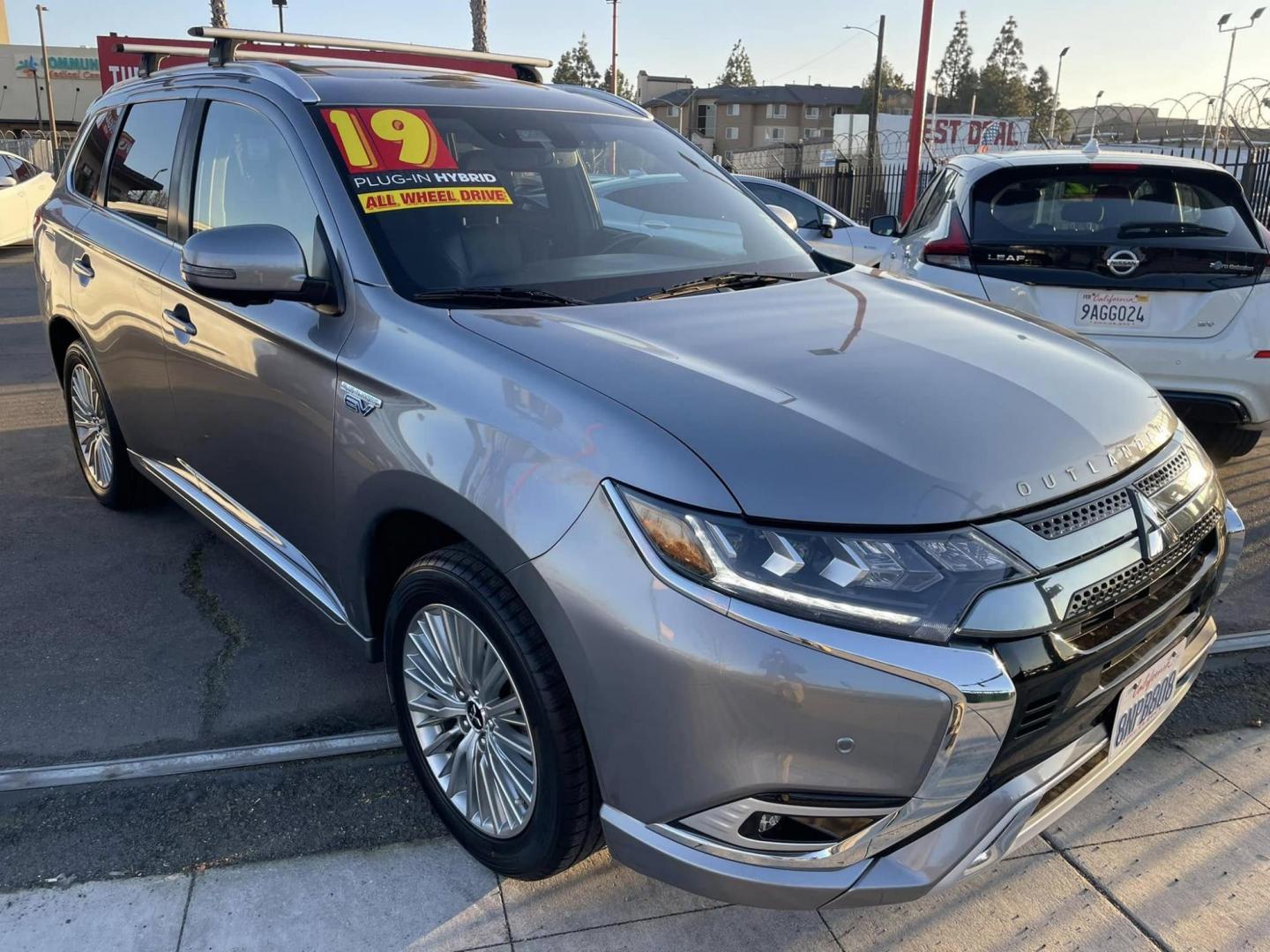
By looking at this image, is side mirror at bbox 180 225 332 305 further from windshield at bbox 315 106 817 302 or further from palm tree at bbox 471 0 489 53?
palm tree at bbox 471 0 489 53

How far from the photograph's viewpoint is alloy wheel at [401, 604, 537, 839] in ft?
7.43

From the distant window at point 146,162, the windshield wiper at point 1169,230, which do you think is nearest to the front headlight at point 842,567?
the distant window at point 146,162

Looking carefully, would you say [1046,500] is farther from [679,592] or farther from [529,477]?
[529,477]

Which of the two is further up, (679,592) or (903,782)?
(679,592)

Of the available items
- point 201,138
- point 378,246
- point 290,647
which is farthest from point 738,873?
point 201,138

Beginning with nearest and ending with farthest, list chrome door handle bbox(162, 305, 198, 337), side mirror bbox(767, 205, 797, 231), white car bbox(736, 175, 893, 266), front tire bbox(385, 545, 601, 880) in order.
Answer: front tire bbox(385, 545, 601, 880) < chrome door handle bbox(162, 305, 198, 337) < side mirror bbox(767, 205, 797, 231) < white car bbox(736, 175, 893, 266)

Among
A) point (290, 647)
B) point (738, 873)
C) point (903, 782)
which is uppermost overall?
point (903, 782)

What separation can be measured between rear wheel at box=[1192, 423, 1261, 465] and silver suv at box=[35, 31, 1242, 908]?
2.88 meters

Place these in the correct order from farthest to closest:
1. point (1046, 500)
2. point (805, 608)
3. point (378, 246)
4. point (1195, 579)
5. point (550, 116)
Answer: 1. point (550, 116)
2. point (378, 246)
3. point (1195, 579)
4. point (1046, 500)
5. point (805, 608)

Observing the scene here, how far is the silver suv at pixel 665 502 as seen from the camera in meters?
1.81

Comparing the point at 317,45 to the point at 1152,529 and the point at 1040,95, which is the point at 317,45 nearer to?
the point at 1152,529

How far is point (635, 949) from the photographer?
7.49 feet

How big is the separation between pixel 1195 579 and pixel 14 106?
66.2 metres

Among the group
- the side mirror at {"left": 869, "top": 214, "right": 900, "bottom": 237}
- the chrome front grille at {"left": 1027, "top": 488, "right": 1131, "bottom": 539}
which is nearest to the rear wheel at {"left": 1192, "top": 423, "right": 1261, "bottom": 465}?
the side mirror at {"left": 869, "top": 214, "right": 900, "bottom": 237}
